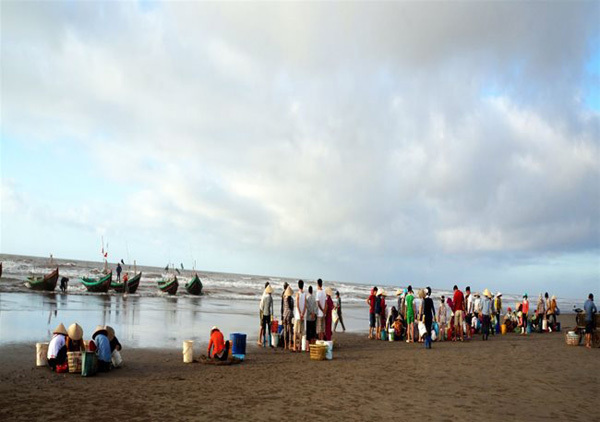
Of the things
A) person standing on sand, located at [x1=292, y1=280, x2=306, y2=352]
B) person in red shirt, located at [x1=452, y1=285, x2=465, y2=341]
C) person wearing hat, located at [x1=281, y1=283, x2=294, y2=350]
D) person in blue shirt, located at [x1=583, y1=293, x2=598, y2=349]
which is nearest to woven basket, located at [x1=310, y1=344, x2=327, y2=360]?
person standing on sand, located at [x1=292, y1=280, x2=306, y2=352]

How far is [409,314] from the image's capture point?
15297 mm

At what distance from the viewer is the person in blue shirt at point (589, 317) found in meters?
14.6

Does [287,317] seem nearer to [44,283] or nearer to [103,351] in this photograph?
[103,351]

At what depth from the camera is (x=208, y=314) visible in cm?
2384

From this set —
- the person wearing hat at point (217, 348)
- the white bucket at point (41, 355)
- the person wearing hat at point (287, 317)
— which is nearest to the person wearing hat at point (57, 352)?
the white bucket at point (41, 355)

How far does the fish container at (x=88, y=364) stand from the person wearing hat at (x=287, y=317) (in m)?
5.34

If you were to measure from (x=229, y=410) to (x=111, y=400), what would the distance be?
6.33 ft

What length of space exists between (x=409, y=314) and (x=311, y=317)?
13.0 ft

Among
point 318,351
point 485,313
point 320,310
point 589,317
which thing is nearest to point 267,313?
point 320,310

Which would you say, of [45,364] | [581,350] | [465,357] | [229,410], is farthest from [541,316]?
[45,364]

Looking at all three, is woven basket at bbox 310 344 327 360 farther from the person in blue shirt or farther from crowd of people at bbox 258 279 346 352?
the person in blue shirt

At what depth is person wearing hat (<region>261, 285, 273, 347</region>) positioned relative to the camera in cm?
1322

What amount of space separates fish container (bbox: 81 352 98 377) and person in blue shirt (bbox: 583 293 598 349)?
46.7 feet

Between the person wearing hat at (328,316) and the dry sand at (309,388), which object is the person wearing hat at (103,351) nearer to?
the dry sand at (309,388)
